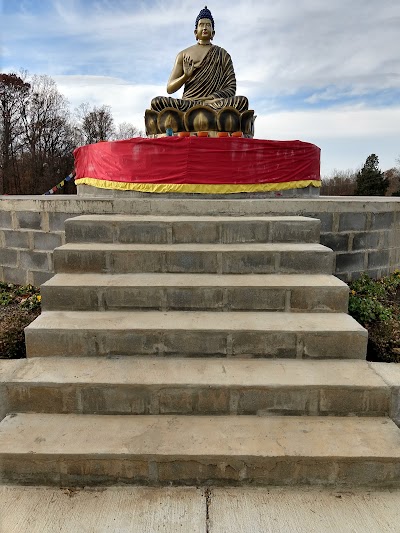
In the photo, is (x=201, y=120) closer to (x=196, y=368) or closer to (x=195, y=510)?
(x=196, y=368)

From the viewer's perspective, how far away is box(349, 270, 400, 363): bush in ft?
9.42

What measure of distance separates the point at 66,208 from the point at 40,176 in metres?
29.5

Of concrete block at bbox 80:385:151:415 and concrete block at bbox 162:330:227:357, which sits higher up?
concrete block at bbox 162:330:227:357

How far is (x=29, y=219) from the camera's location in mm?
4480

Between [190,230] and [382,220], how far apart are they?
249 centimetres

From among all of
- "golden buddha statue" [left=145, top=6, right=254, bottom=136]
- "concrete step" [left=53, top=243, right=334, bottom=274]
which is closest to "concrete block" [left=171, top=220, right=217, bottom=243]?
"concrete step" [left=53, top=243, right=334, bottom=274]

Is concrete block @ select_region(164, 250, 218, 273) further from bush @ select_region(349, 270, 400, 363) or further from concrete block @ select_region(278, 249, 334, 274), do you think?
bush @ select_region(349, 270, 400, 363)

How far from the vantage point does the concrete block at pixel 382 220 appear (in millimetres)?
4453

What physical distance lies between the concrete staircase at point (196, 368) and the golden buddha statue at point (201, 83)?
3.70 m

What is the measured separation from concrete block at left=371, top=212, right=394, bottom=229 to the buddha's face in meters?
5.35

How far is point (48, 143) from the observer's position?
1305 inches

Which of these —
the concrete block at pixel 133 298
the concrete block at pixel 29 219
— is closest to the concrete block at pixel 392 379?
the concrete block at pixel 133 298

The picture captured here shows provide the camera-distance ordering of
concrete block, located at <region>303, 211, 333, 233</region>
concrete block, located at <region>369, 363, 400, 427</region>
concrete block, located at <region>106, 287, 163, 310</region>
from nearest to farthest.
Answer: concrete block, located at <region>369, 363, 400, 427</region>, concrete block, located at <region>106, 287, 163, 310</region>, concrete block, located at <region>303, 211, 333, 233</region>

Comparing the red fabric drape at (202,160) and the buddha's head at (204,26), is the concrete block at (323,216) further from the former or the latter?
the buddha's head at (204,26)
